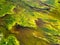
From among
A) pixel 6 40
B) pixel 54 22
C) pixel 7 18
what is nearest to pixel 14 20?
pixel 7 18

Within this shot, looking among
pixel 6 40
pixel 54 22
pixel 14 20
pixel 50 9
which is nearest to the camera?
pixel 6 40

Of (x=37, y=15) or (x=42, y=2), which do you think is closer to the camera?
(x=37, y=15)

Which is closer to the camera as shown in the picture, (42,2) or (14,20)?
(14,20)

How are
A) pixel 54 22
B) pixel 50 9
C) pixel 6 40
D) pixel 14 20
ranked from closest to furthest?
pixel 6 40, pixel 14 20, pixel 54 22, pixel 50 9

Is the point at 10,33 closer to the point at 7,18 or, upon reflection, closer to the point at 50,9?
the point at 7,18

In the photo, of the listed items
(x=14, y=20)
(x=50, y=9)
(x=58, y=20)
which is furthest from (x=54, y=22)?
(x=14, y=20)

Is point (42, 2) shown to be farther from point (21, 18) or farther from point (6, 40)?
point (6, 40)

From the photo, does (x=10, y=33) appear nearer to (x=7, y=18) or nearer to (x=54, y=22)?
(x=7, y=18)

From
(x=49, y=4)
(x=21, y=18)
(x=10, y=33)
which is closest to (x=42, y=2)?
(x=49, y=4)
